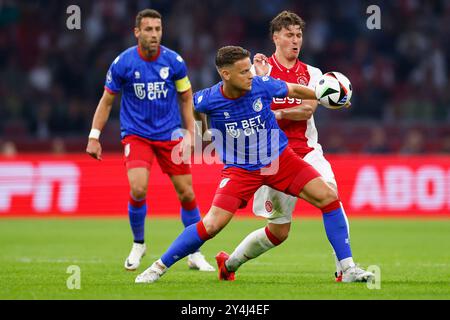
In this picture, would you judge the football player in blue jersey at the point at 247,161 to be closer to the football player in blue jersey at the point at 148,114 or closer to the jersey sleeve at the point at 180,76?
the football player in blue jersey at the point at 148,114

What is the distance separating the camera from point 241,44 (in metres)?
23.3

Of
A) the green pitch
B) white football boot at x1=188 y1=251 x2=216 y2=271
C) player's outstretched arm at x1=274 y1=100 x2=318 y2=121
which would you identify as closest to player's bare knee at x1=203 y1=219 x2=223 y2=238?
the green pitch

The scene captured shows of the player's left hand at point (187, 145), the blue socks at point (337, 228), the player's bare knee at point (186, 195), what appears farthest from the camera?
the player's bare knee at point (186, 195)

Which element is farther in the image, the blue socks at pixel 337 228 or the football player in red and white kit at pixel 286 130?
the football player in red and white kit at pixel 286 130

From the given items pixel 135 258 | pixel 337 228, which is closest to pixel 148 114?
pixel 135 258

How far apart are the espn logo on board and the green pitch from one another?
1.79 ft

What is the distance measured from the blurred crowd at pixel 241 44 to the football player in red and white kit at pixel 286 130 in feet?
37.9

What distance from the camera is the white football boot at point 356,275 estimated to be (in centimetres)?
810

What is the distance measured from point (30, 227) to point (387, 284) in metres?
9.40

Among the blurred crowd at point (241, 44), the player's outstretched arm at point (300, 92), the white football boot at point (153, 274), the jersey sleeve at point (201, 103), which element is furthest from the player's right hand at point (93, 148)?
the blurred crowd at point (241, 44)

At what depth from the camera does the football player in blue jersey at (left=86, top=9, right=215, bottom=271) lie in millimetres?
9727

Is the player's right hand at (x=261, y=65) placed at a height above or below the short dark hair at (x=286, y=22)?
below

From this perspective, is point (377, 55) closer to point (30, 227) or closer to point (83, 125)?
point (83, 125)

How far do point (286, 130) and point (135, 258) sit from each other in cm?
212
